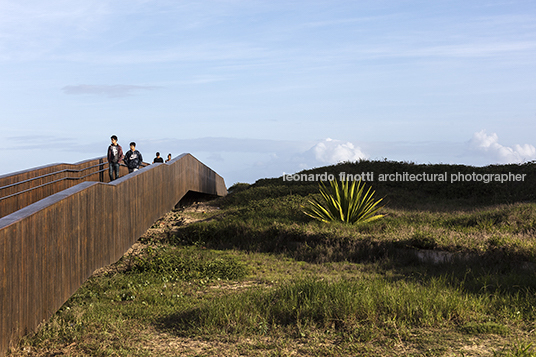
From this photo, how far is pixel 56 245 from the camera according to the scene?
5.36 meters

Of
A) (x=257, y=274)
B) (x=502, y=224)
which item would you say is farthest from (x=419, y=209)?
(x=257, y=274)

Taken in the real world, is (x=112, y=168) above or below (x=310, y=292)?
above

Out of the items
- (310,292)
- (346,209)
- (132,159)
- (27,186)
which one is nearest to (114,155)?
(132,159)

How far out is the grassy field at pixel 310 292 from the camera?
464cm

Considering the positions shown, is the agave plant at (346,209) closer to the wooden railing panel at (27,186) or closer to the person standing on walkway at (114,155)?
the person standing on walkway at (114,155)

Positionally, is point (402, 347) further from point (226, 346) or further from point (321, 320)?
point (226, 346)

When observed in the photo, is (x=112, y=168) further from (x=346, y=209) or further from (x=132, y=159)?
(x=346, y=209)

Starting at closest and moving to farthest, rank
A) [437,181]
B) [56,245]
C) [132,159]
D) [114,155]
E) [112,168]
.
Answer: [56,245], [114,155], [112,168], [132,159], [437,181]

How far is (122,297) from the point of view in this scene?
692cm

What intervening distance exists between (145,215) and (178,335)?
240 inches

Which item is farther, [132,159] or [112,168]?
[132,159]

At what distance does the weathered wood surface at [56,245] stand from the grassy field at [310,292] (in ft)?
1.10

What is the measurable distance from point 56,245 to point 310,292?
3.24 m

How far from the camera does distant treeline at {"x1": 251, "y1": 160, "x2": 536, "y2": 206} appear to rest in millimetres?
20047
